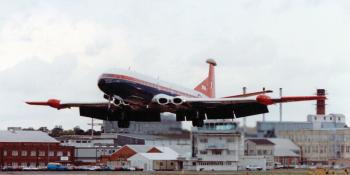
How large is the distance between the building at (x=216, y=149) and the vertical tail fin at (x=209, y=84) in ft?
237

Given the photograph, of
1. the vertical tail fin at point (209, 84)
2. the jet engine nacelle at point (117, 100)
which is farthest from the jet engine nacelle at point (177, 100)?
the vertical tail fin at point (209, 84)

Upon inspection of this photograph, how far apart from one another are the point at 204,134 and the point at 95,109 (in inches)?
3966

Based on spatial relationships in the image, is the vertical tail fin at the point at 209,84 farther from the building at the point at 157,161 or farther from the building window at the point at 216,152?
the building window at the point at 216,152

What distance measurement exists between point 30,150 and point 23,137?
5824 millimetres

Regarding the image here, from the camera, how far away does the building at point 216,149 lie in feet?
587

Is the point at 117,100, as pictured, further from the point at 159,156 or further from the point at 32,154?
the point at 32,154

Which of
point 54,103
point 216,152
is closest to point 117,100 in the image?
point 54,103

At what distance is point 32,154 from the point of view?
181750 mm

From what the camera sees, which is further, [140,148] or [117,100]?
[140,148]

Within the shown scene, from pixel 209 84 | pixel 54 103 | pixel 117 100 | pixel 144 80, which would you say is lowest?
pixel 117 100

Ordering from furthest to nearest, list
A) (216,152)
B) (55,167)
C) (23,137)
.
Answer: (23,137), (216,152), (55,167)

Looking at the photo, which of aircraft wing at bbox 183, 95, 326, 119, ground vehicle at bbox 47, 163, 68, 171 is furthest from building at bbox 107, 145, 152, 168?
aircraft wing at bbox 183, 95, 326, 119

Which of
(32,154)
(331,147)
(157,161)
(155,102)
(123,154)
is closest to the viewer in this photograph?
(155,102)

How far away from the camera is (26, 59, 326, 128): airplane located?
247ft
